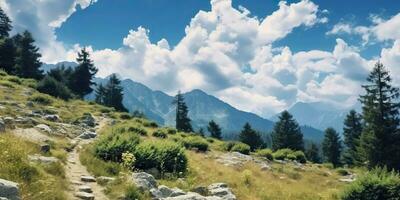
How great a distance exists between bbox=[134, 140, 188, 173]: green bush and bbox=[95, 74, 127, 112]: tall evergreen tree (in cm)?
7035

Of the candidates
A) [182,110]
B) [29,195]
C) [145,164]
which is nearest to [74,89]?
[182,110]

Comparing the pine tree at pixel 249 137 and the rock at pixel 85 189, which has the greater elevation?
the pine tree at pixel 249 137

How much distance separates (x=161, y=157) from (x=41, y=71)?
63004 mm

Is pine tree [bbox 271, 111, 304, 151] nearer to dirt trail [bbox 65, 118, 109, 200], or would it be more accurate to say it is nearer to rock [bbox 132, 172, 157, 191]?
dirt trail [bbox 65, 118, 109, 200]

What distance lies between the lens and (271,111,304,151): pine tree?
333ft

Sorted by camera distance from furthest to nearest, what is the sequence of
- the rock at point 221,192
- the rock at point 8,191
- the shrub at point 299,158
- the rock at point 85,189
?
1. the shrub at point 299,158
2. the rock at point 221,192
3. the rock at point 85,189
4. the rock at point 8,191

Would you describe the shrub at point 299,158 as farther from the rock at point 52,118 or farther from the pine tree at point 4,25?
the pine tree at point 4,25

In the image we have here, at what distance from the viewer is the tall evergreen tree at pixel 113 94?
99.0m

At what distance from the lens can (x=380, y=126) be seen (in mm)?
61250

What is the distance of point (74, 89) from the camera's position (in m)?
88.1

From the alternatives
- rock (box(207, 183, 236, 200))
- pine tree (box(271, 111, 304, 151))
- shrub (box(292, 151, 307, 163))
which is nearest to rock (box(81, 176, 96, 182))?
rock (box(207, 183, 236, 200))

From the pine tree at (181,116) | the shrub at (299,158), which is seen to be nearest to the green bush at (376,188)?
the shrub at (299,158)

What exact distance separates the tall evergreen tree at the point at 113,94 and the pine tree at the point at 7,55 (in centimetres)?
2348

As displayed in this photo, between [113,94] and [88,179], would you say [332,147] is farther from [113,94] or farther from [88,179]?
[88,179]
